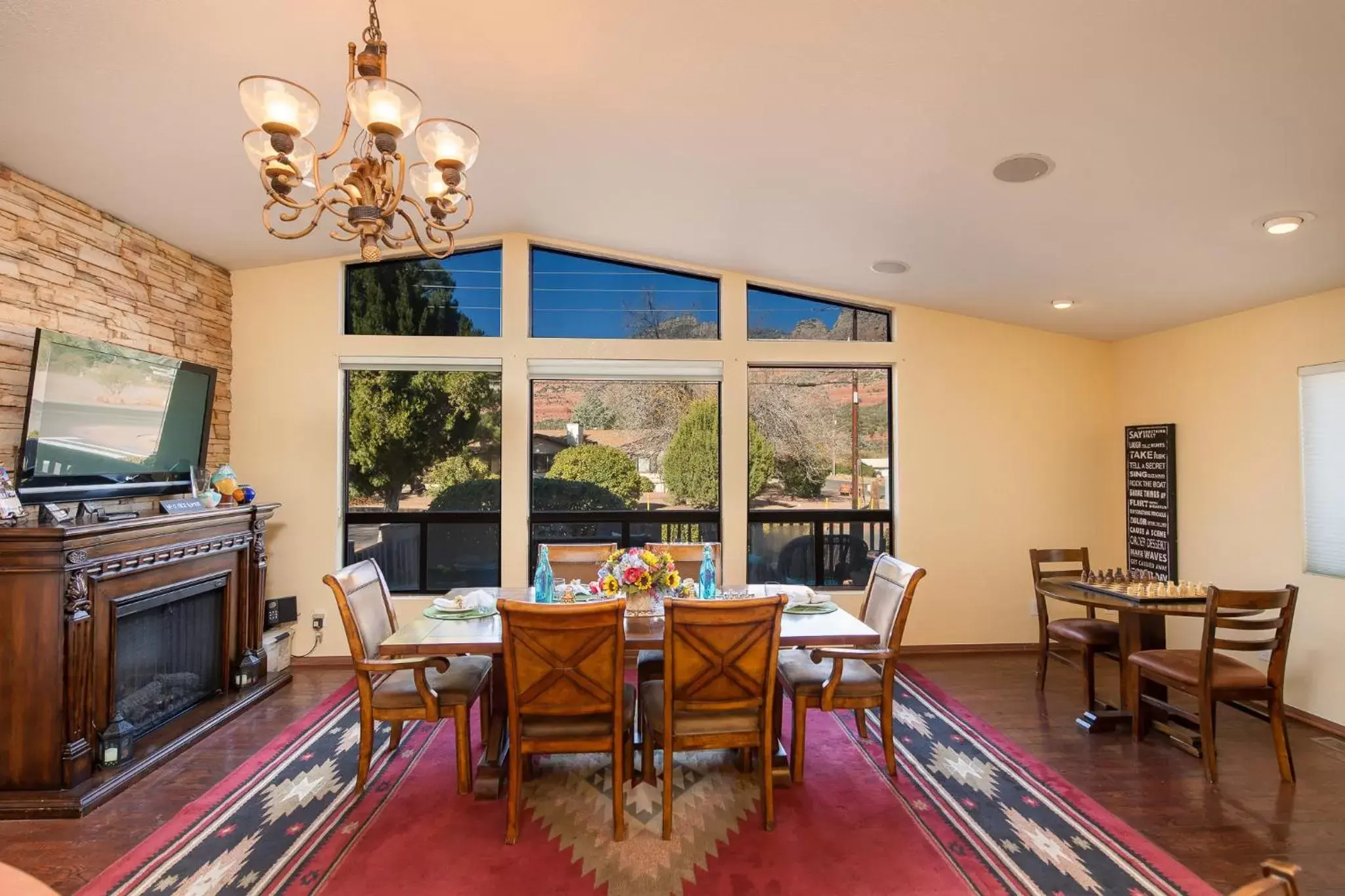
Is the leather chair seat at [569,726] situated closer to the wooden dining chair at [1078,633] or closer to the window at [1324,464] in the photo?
the wooden dining chair at [1078,633]

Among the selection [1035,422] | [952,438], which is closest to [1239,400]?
[1035,422]

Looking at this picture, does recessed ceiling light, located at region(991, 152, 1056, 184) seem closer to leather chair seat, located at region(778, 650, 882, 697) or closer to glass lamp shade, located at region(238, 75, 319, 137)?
leather chair seat, located at region(778, 650, 882, 697)

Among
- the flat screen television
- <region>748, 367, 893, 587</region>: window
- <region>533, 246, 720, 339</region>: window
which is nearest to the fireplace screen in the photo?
the flat screen television

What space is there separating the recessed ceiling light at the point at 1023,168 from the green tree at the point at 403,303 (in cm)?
339

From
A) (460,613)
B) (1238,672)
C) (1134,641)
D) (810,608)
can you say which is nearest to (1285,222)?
(1238,672)

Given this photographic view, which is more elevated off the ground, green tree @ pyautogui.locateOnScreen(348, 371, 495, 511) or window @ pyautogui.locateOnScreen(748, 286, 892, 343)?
window @ pyautogui.locateOnScreen(748, 286, 892, 343)

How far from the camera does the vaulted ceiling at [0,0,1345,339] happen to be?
6.44 ft

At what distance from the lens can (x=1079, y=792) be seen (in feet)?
8.88

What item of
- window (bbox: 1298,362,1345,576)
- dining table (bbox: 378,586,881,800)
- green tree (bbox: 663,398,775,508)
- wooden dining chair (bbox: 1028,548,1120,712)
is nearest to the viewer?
dining table (bbox: 378,586,881,800)

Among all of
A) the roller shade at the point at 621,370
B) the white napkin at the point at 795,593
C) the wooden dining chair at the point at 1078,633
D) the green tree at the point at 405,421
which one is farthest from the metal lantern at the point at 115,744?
the wooden dining chair at the point at 1078,633

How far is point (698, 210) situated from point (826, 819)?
311 cm

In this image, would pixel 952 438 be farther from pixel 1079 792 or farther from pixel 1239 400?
pixel 1079 792

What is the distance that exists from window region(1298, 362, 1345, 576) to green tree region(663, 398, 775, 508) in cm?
315

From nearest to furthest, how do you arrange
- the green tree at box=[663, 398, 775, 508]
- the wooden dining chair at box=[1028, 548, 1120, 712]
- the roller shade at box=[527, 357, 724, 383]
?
the wooden dining chair at box=[1028, 548, 1120, 712], the roller shade at box=[527, 357, 724, 383], the green tree at box=[663, 398, 775, 508]
